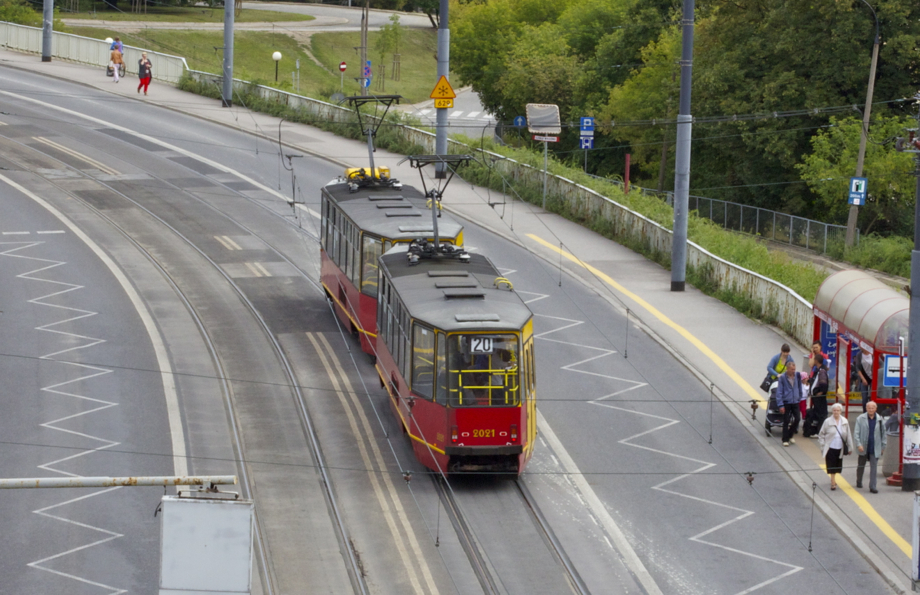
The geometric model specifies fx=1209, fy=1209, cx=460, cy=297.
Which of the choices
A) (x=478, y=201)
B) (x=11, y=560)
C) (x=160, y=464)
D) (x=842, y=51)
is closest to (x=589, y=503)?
(x=160, y=464)

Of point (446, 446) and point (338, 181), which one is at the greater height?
point (338, 181)

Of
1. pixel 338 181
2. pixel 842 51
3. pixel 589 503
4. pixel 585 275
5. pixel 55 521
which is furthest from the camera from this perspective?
pixel 842 51

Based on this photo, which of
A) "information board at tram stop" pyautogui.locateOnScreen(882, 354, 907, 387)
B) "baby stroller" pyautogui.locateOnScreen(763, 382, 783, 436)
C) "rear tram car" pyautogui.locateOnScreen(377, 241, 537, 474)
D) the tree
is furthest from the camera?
the tree

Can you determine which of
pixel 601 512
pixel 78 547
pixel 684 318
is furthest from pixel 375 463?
pixel 684 318

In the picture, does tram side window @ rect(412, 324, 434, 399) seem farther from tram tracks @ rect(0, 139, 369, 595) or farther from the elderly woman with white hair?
the elderly woman with white hair

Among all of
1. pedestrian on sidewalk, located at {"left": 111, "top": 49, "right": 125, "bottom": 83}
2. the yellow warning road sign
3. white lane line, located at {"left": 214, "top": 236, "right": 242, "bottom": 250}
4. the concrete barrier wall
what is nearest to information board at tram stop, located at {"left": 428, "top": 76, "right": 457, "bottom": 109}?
the yellow warning road sign

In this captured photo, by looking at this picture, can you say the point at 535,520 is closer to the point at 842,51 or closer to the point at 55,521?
the point at 55,521

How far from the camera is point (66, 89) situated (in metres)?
50.2

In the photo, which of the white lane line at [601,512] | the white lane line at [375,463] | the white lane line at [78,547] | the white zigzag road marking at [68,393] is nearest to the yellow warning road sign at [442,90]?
the white zigzag road marking at [68,393]

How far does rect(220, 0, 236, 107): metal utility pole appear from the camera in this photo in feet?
157

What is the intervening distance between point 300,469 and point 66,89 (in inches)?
1417

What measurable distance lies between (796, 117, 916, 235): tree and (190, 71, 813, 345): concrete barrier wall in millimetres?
15420

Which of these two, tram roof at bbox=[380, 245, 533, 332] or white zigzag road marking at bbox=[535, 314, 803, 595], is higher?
tram roof at bbox=[380, 245, 533, 332]

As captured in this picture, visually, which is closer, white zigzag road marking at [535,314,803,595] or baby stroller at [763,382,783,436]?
white zigzag road marking at [535,314,803,595]
